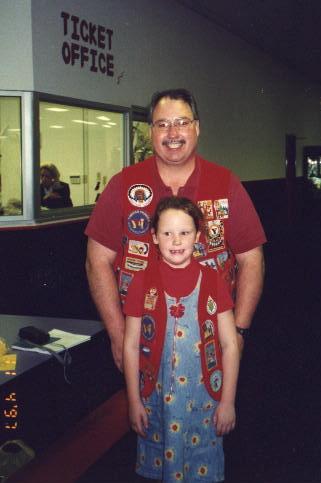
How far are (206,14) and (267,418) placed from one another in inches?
296

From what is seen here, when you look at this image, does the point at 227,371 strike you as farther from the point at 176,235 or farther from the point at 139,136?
the point at 139,136

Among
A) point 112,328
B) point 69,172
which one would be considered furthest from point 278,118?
point 112,328

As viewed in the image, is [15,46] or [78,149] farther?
[78,149]

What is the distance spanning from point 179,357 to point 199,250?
447mm

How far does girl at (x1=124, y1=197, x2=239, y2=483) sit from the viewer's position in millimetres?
1722

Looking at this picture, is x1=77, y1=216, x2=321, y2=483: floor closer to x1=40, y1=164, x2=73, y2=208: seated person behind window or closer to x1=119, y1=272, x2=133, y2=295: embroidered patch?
x1=119, y1=272, x2=133, y2=295: embroidered patch

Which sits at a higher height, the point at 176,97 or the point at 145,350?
the point at 176,97

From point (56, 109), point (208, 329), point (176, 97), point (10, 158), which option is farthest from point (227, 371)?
point (56, 109)

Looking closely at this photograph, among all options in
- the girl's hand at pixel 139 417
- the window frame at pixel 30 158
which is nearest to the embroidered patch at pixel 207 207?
the girl's hand at pixel 139 417

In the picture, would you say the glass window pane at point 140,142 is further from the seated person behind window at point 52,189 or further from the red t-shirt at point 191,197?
the red t-shirt at point 191,197

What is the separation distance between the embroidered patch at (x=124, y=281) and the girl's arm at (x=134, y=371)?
1.06 ft

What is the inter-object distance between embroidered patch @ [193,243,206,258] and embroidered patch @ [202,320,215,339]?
0.32 metres

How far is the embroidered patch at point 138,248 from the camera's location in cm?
208

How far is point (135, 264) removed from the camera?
210 cm
